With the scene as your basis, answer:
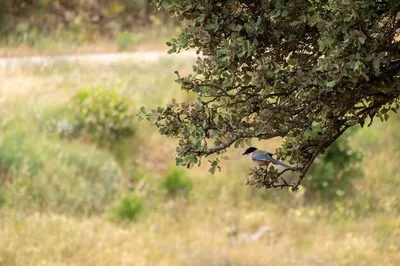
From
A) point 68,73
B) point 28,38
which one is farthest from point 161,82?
point 28,38

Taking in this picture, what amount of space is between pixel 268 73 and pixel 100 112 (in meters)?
10.3

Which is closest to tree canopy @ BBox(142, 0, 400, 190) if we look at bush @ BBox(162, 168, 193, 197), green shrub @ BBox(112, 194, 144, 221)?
green shrub @ BBox(112, 194, 144, 221)

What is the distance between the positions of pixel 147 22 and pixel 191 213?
1039cm

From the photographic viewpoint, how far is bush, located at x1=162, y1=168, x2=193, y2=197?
41.4ft

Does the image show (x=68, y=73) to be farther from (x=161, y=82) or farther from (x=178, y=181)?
(x=178, y=181)

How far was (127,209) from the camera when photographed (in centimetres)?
1113

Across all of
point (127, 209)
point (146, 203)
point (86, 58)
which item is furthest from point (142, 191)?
point (86, 58)

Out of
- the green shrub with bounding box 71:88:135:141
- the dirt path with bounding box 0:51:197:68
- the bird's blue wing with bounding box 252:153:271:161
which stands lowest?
the bird's blue wing with bounding box 252:153:271:161

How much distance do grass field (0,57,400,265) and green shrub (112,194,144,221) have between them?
45 millimetres

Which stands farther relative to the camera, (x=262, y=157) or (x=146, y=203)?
(x=146, y=203)

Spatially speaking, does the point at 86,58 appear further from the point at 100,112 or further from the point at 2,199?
the point at 2,199

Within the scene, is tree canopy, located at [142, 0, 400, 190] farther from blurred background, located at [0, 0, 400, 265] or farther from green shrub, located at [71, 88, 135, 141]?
green shrub, located at [71, 88, 135, 141]

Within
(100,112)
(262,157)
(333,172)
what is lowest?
(262,157)

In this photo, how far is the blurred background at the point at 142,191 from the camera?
9.85m
